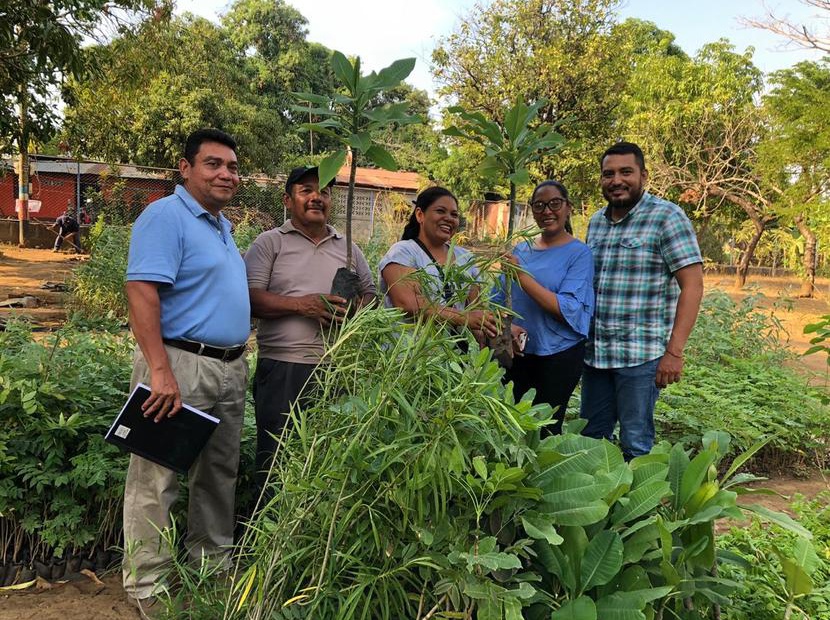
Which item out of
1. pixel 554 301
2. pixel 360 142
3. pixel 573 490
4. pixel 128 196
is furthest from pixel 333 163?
pixel 128 196

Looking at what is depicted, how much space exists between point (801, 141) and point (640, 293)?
14975mm

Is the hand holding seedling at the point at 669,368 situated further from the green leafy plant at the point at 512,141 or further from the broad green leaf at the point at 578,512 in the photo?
the broad green leaf at the point at 578,512

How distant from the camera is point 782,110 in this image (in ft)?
49.2

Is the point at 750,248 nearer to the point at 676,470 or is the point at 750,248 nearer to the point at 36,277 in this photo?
the point at 36,277

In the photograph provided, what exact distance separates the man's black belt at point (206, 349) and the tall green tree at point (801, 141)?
578 inches

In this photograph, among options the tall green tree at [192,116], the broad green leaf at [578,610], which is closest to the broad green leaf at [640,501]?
the broad green leaf at [578,610]

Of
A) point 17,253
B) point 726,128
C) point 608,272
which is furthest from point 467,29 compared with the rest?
point 608,272

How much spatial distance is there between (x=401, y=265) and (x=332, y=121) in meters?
0.82

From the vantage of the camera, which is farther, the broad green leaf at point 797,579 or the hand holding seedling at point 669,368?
the hand holding seedling at point 669,368

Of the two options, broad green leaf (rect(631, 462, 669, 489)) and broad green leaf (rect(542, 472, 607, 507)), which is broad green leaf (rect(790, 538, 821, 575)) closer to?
broad green leaf (rect(631, 462, 669, 489))

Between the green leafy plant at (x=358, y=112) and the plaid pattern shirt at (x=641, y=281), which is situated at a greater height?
the green leafy plant at (x=358, y=112)

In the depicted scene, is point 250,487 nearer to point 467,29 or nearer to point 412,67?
point 412,67

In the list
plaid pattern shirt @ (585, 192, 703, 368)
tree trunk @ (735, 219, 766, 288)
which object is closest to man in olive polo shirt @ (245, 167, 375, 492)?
plaid pattern shirt @ (585, 192, 703, 368)

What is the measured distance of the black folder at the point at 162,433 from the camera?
7.08 feet
